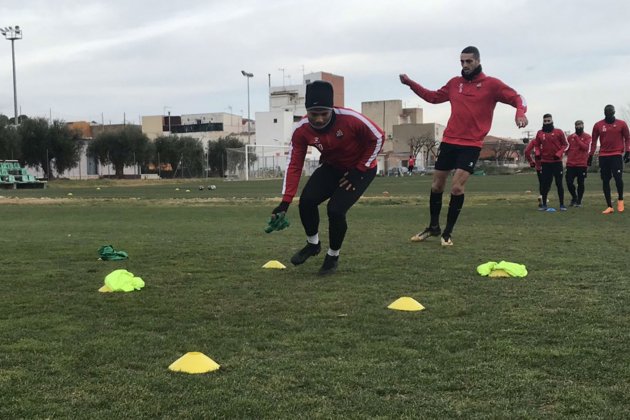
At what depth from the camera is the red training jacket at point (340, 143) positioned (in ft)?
18.9

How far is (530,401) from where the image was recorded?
8.64 feet

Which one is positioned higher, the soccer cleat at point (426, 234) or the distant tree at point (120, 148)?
the distant tree at point (120, 148)

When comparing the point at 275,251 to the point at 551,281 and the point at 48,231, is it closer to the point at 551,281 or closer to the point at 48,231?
the point at 551,281

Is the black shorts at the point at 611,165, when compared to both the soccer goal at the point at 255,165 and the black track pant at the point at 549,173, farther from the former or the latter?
the soccer goal at the point at 255,165

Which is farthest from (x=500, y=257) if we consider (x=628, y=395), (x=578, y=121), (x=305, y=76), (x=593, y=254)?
(x=305, y=76)

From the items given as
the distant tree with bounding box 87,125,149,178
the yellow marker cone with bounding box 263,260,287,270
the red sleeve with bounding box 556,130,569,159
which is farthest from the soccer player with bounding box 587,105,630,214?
the distant tree with bounding box 87,125,149,178

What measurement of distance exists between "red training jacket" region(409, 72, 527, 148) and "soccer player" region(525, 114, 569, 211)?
6.54m

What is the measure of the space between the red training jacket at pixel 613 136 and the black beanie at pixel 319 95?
9215 mm

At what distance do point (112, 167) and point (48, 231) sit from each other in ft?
212

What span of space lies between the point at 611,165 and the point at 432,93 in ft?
21.0

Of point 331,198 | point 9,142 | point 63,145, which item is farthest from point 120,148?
point 331,198

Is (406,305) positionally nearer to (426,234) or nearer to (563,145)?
(426,234)

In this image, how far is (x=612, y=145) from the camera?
12.7m

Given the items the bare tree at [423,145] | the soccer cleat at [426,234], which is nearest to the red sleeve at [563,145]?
the soccer cleat at [426,234]
